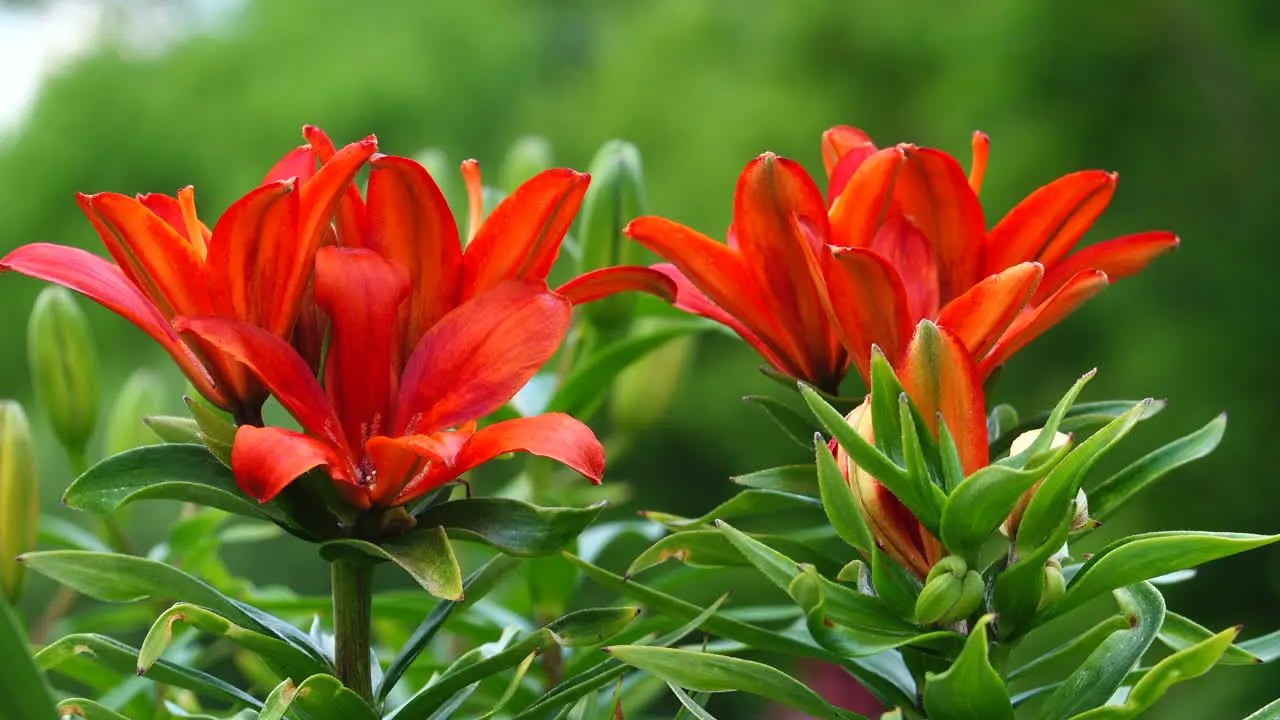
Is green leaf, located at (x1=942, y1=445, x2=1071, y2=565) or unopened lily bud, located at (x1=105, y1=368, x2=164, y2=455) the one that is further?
unopened lily bud, located at (x1=105, y1=368, x2=164, y2=455)

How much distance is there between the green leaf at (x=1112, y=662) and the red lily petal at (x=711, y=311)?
0.12m

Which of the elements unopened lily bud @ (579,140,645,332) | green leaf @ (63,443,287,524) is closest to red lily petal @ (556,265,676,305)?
green leaf @ (63,443,287,524)

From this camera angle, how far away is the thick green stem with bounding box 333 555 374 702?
1.28ft

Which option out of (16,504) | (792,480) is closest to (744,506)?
(792,480)

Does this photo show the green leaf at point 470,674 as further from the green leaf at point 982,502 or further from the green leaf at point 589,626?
the green leaf at point 982,502

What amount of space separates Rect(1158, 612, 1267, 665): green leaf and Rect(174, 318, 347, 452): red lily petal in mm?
236

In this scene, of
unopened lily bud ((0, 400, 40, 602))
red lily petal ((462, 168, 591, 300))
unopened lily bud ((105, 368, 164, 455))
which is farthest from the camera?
unopened lily bud ((105, 368, 164, 455))

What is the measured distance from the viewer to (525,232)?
0.37 meters

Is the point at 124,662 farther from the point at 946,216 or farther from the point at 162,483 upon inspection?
the point at 946,216

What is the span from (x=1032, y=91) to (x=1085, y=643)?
161 inches

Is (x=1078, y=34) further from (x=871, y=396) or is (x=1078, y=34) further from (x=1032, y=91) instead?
(x=871, y=396)

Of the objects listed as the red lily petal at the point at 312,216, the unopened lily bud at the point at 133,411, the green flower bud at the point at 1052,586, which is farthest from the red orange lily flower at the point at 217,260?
the unopened lily bud at the point at 133,411

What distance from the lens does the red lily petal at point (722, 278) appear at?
401mm

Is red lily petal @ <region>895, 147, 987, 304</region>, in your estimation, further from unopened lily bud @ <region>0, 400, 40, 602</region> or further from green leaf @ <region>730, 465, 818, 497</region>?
unopened lily bud @ <region>0, 400, 40, 602</region>
